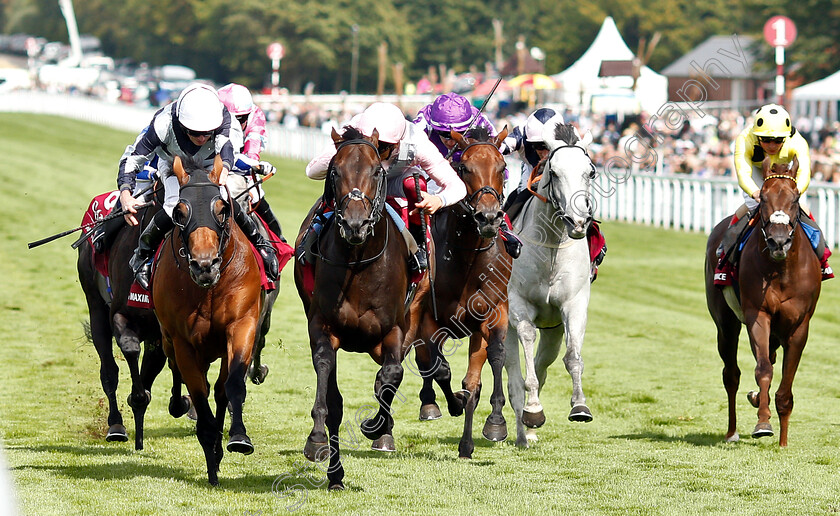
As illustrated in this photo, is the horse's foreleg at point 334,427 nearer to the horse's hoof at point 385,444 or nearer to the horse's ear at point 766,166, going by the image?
the horse's hoof at point 385,444

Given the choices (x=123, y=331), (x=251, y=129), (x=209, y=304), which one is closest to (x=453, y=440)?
(x=123, y=331)

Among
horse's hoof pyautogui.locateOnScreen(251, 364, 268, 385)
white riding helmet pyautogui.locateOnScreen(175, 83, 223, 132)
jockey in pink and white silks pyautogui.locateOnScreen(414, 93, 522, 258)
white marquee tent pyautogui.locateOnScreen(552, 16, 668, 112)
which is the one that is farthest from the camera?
white marquee tent pyautogui.locateOnScreen(552, 16, 668, 112)

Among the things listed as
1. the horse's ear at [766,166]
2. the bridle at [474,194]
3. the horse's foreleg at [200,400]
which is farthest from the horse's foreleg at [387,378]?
the horse's ear at [766,166]

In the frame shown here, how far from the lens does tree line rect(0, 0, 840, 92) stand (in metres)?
58.8

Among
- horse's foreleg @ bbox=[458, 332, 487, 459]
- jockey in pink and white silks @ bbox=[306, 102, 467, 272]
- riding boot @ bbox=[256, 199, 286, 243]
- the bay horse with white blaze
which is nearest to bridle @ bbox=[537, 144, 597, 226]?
the bay horse with white blaze

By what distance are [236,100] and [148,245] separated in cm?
174

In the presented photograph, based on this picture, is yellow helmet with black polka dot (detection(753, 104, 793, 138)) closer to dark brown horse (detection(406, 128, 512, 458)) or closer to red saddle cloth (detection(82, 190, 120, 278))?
dark brown horse (detection(406, 128, 512, 458))

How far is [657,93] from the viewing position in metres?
36.0

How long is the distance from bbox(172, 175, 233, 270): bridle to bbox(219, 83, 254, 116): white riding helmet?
2064 millimetres

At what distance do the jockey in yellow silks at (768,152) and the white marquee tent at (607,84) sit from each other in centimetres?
2152

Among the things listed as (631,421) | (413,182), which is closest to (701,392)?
(631,421)

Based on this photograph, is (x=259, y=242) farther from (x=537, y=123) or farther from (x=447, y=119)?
(x=537, y=123)

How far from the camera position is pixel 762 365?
7840 mm

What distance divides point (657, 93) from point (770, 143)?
93.5 ft
